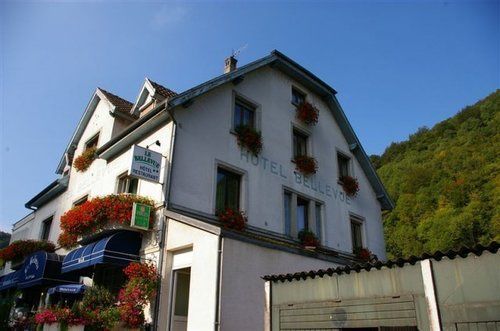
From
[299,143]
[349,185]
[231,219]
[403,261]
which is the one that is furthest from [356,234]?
[403,261]

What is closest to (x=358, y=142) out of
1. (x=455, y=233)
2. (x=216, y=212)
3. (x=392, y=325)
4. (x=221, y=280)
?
(x=216, y=212)

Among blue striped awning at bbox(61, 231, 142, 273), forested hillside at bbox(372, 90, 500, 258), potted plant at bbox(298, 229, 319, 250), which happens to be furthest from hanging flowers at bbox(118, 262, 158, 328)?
forested hillside at bbox(372, 90, 500, 258)

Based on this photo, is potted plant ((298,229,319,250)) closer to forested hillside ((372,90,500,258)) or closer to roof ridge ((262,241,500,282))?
roof ridge ((262,241,500,282))

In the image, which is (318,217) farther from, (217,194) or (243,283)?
(243,283)

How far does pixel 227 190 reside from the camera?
14062 mm

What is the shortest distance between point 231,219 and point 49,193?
1147 cm

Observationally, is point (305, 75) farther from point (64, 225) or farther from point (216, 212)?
point (64, 225)

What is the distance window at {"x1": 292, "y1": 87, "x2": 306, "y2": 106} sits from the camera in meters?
18.7

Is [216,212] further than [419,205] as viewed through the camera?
No

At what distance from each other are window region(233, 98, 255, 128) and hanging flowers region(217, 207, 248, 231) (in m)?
3.66

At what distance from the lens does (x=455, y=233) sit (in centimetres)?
4044

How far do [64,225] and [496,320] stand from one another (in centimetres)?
1222

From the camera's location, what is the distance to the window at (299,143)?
57.9 feet

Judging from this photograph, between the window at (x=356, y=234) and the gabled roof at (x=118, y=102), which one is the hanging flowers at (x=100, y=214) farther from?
the window at (x=356, y=234)
